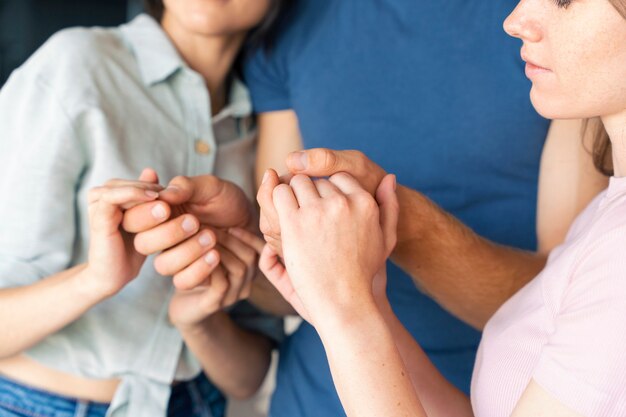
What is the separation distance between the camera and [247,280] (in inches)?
49.9

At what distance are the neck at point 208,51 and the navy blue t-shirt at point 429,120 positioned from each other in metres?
0.15

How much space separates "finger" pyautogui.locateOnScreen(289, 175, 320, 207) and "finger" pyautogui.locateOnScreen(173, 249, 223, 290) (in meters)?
0.27

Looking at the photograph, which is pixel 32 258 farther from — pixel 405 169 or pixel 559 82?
pixel 559 82

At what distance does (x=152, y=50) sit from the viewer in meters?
1.36

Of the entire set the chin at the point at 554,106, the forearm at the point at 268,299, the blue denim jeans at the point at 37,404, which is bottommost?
the blue denim jeans at the point at 37,404

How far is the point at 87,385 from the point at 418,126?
674 mm

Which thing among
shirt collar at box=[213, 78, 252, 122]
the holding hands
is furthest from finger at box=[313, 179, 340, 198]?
shirt collar at box=[213, 78, 252, 122]

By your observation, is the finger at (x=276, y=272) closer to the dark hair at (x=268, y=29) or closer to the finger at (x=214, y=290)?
the finger at (x=214, y=290)

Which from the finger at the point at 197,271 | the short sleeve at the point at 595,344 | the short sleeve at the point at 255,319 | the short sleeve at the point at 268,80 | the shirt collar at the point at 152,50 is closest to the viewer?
the short sleeve at the point at 595,344

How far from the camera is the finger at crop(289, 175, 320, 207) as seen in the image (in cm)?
87

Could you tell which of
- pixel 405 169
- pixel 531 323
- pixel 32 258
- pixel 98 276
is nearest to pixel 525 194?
pixel 405 169

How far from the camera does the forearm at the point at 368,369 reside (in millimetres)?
789

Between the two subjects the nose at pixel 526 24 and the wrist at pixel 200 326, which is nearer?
the nose at pixel 526 24

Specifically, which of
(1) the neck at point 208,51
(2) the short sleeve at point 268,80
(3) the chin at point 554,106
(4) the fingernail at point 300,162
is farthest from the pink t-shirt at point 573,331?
(1) the neck at point 208,51
